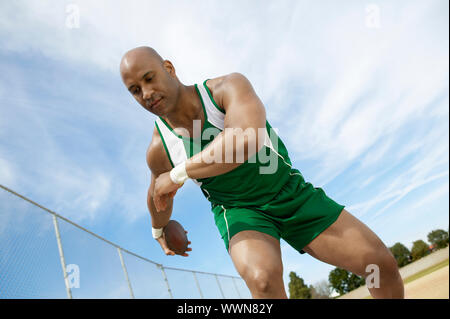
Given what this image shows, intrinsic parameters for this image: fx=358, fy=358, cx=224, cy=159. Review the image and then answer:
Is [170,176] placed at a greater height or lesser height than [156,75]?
lesser

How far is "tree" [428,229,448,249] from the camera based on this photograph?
4966 centimetres

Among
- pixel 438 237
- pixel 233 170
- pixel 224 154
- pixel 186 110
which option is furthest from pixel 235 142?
pixel 438 237

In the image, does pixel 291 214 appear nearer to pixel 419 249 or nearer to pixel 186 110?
pixel 186 110

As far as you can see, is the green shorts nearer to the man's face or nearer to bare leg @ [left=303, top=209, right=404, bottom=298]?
bare leg @ [left=303, top=209, right=404, bottom=298]

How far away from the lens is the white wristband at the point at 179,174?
199 cm

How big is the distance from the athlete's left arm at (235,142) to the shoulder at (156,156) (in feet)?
2.24

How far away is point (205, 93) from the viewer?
2432mm

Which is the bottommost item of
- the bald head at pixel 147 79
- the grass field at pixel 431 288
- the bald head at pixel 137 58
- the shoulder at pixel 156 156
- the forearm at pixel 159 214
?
the grass field at pixel 431 288

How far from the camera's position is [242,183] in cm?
243

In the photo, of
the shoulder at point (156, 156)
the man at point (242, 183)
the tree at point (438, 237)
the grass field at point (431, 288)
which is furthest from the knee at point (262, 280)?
the tree at point (438, 237)

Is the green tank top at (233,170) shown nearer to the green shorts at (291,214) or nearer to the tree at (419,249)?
the green shorts at (291,214)

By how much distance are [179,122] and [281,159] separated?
0.78m
